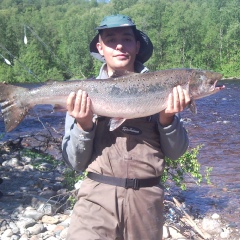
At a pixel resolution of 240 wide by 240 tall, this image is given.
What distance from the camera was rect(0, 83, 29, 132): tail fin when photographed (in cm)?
349

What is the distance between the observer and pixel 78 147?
3.09m

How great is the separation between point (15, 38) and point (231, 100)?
41566 millimetres

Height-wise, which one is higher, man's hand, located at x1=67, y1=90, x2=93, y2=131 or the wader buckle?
man's hand, located at x1=67, y1=90, x2=93, y2=131

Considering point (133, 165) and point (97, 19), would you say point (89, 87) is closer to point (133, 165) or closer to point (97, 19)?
point (133, 165)

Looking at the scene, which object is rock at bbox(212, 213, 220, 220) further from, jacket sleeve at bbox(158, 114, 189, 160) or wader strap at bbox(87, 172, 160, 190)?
wader strap at bbox(87, 172, 160, 190)

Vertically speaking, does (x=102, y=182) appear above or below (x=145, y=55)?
below

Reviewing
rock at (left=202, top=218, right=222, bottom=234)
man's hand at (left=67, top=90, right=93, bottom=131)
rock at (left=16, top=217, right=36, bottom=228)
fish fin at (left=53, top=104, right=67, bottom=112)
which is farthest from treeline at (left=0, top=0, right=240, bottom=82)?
man's hand at (left=67, top=90, right=93, bottom=131)

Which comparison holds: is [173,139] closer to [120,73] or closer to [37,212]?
[120,73]

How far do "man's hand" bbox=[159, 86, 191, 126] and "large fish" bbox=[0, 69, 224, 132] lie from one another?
0.29 ft

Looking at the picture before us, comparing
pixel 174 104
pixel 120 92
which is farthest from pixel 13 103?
pixel 174 104

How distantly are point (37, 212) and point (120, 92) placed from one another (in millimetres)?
3199

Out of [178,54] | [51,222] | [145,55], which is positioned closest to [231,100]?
[51,222]

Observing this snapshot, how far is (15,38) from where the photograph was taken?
59969 mm

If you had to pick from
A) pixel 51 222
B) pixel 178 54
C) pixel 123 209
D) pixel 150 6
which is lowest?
pixel 178 54
